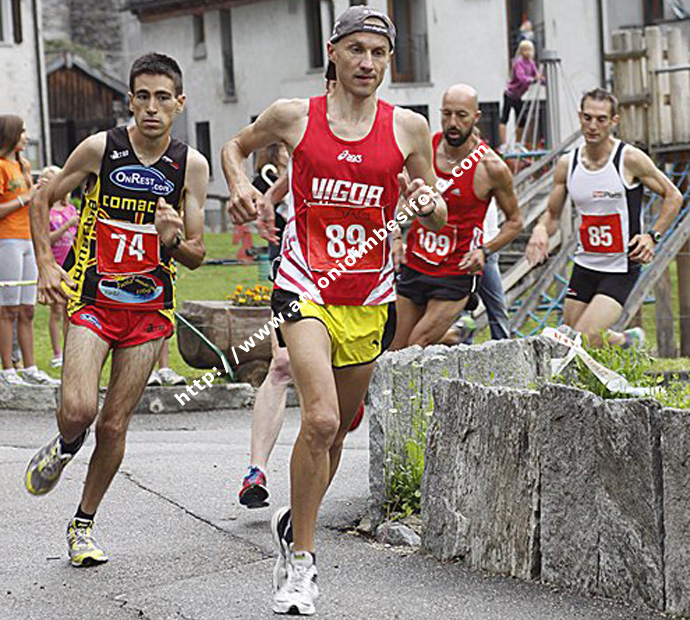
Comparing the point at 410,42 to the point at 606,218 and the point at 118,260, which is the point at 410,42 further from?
the point at 118,260

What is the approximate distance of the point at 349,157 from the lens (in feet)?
20.1

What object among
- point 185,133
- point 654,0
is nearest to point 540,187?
point 654,0

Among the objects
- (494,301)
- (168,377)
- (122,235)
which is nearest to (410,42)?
(494,301)

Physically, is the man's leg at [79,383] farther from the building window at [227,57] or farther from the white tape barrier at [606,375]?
the building window at [227,57]

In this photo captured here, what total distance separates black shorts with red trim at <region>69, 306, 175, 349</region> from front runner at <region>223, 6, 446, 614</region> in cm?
92

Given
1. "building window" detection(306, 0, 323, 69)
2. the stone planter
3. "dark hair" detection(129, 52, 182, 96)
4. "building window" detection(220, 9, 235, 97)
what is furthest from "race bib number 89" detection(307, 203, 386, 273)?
"building window" detection(220, 9, 235, 97)

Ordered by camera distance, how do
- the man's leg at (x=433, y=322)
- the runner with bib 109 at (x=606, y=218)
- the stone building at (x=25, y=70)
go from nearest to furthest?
the man's leg at (x=433, y=322)
the runner with bib 109 at (x=606, y=218)
the stone building at (x=25, y=70)

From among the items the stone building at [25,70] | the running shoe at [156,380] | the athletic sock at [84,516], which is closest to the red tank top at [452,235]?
the athletic sock at [84,516]

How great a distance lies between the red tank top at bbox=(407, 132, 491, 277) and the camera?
9.82m

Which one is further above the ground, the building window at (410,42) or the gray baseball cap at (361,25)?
the building window at (410,42)

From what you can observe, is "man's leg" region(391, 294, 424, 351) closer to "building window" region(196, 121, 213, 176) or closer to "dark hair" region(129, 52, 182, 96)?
"dark hair" region(129, 52, 182, 96)

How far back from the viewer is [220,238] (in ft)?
125

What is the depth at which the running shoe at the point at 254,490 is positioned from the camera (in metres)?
7.68

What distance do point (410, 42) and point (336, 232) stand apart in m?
41.6
